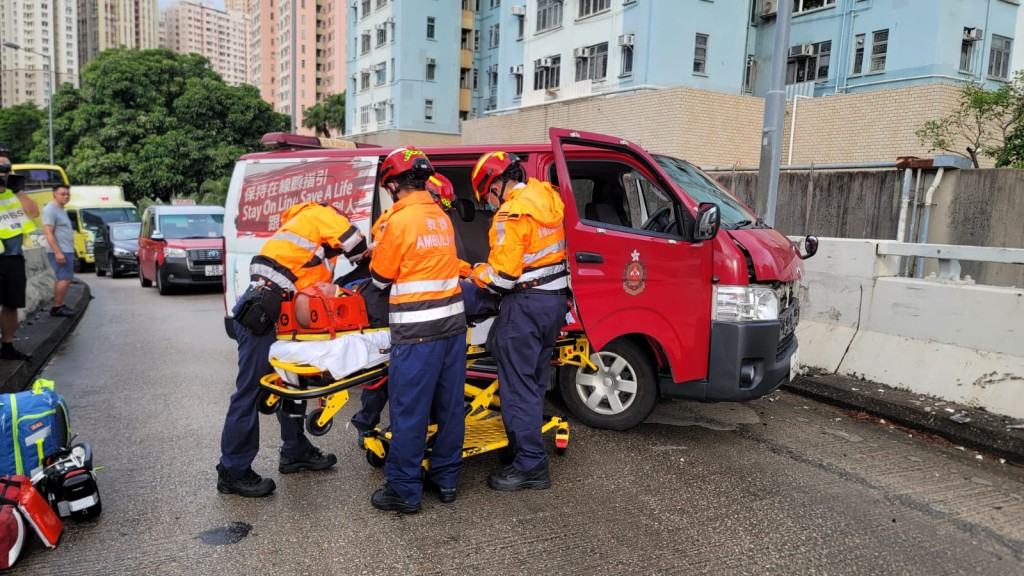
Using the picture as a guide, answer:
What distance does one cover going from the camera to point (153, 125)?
3497cm

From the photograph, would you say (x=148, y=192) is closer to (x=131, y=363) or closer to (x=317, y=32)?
(x=131, y=363)

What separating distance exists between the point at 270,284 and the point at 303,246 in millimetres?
267

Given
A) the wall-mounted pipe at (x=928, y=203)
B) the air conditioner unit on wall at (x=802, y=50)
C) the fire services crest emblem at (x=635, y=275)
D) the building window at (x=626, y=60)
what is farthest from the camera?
the air conditioner unit on wall at (x=802, y=50)

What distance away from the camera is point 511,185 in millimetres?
4324

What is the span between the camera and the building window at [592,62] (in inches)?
1038

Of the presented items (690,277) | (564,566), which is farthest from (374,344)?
(690,277)

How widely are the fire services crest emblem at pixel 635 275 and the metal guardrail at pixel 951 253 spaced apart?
8.85ft

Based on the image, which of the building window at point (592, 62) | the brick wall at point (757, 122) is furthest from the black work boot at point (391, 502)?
the building window at point (592, 62)

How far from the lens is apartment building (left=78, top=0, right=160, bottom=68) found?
107550 mm

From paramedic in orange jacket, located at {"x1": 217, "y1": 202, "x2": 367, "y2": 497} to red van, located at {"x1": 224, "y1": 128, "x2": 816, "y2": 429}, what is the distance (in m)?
1.67

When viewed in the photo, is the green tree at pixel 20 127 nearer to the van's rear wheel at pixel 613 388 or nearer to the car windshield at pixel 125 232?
the car windshield at pixel 125 232

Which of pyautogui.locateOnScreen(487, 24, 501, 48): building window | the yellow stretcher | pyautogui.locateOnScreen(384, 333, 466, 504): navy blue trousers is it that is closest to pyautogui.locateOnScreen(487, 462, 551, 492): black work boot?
the yellow stretcher

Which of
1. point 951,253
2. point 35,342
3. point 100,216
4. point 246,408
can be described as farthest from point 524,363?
point 100,216

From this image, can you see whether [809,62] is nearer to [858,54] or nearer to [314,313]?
[858,54]
